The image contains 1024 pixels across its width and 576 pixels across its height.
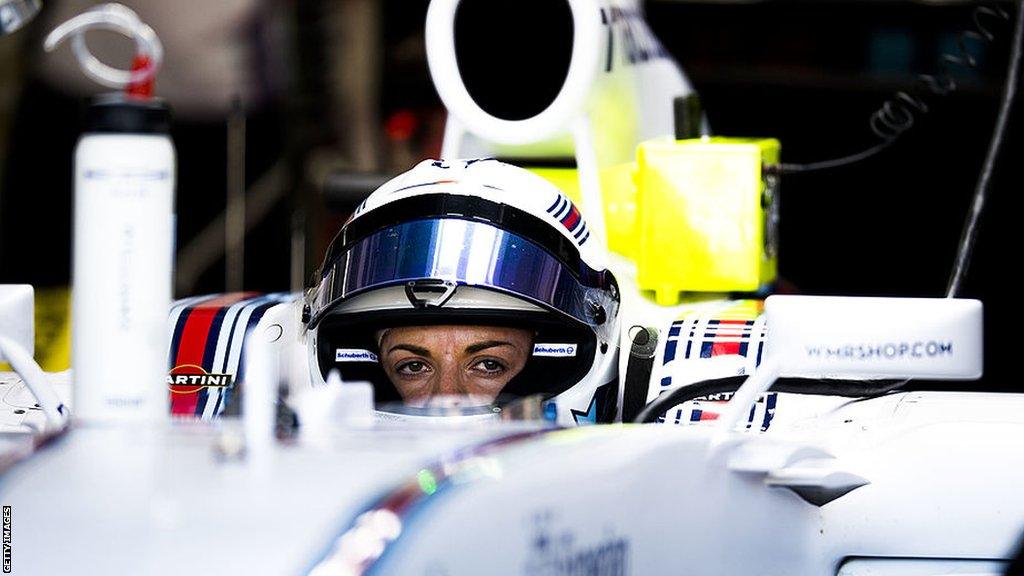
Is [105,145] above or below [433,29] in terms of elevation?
below

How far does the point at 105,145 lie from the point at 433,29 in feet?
6.21

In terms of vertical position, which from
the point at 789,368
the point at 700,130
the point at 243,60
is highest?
the point at 243,60

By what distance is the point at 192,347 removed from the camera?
333cm

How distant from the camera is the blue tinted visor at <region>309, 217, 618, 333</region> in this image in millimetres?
2928

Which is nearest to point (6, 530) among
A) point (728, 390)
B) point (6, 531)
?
point (6, 531)

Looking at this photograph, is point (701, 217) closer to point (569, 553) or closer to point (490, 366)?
point (490, 366)

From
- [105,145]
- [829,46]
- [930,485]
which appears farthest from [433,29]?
[829,46]

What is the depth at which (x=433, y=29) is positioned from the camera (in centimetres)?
360

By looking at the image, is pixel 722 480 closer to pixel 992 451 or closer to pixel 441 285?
pixel 992 451

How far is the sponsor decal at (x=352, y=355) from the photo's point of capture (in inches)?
126

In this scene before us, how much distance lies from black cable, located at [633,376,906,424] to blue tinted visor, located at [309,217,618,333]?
0.38 m

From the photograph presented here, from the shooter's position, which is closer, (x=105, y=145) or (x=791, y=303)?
(x=105, y=145)

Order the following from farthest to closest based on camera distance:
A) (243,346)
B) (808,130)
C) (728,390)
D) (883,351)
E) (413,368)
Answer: (808,130) < (243,346) < (413,368) < (728,390) < (883,351)

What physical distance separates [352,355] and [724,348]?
2.17 feet
